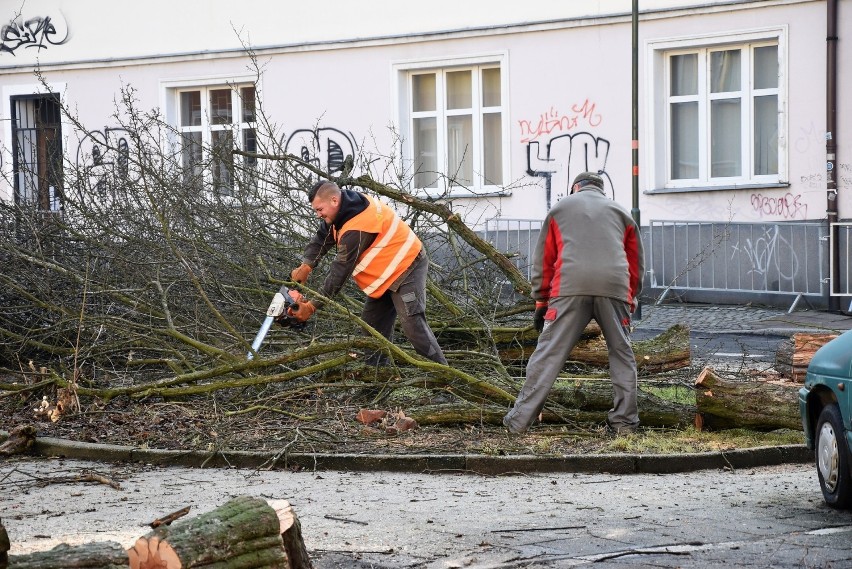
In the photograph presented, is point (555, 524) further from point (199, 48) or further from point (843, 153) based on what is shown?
point (199, 48)

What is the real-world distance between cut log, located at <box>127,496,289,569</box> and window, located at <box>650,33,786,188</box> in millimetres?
14527

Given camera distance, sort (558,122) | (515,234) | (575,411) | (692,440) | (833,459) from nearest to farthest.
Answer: (833,459), (692,440), (575,411), (515,234), (558,122)

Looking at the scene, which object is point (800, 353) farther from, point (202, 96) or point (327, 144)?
point (202, 96)

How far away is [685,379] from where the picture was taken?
30.3 feet

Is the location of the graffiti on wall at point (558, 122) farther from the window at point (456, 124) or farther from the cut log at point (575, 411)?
the cut log at point (575, 411)

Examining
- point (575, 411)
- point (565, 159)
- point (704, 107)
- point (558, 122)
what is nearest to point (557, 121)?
point (558, 122)

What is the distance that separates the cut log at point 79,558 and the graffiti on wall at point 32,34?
20.7 metres

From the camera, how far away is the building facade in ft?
56.5

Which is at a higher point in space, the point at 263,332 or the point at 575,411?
the point at 263,332

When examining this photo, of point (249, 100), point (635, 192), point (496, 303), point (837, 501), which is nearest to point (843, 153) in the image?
point (635, 192)

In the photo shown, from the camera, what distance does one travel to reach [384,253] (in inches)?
372

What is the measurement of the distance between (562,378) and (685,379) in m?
0.95

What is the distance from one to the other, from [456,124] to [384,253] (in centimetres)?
1146

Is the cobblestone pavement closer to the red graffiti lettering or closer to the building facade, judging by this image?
the building facade
